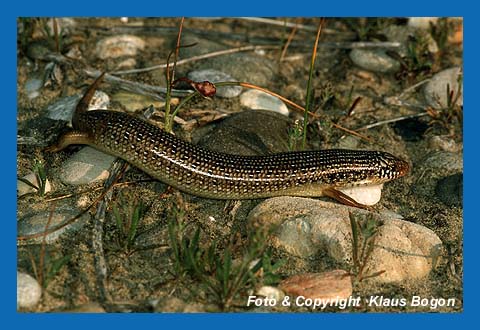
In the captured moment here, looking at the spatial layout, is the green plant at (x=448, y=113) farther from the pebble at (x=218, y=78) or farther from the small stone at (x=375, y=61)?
the pebble at (x=218, y=78)

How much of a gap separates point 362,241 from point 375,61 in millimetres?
3335

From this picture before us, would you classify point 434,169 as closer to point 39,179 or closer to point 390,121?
point 390,121

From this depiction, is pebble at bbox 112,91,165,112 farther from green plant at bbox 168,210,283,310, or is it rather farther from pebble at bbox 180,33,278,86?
green plant at bbox 168,210,283,310

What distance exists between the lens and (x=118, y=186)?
7215 millimetres

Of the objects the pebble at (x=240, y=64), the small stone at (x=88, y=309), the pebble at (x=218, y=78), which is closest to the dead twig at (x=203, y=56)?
the pebble at (x=240, y=64)

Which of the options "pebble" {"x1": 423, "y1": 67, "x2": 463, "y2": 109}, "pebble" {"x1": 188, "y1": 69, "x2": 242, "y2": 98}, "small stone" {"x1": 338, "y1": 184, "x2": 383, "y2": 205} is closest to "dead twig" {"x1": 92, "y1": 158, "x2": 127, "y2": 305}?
"pebble" {"x1": 188, "y1": 69, "x2": 242, "y2": 98}

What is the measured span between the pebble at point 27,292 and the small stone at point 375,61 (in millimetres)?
5069

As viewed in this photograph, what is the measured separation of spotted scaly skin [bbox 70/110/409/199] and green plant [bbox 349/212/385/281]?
32.5 inches

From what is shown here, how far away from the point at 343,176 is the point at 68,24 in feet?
13.9

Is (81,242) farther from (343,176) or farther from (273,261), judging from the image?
(343,176)

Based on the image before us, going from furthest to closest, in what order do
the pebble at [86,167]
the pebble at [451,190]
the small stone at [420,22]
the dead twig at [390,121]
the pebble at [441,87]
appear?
the small stone at [420,22]
the pebble at [441,87]
the dead twig at [390,121]
the pebble at [451,190]
the pebble at [86,167]

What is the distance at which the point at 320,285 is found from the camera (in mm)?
6012

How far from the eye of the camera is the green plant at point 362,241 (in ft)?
19.8

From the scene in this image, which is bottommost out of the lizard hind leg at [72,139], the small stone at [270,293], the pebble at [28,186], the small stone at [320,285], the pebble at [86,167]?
the small stone at [270,293]
